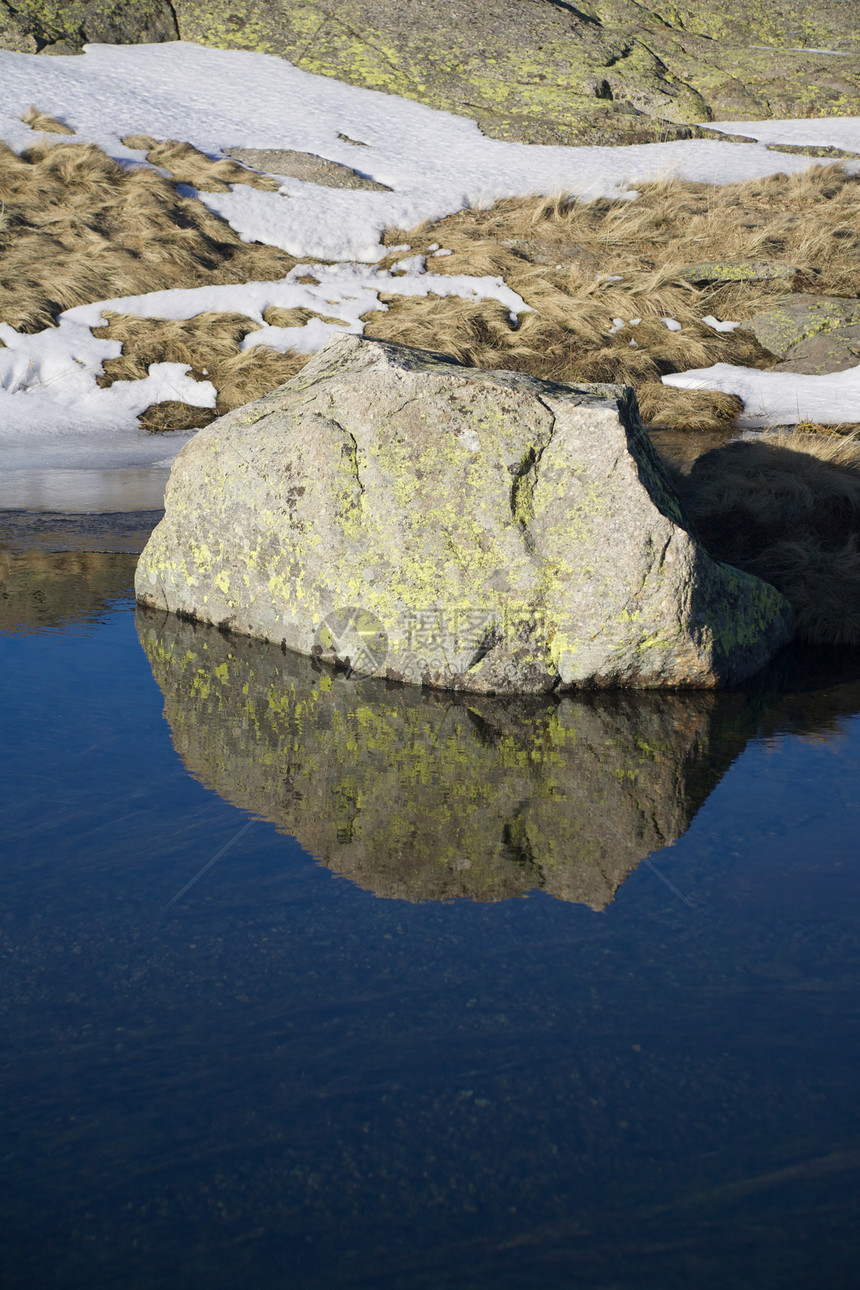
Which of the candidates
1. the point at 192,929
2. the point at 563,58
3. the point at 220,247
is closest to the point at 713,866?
the point at 192,929

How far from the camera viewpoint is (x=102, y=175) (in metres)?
14.4

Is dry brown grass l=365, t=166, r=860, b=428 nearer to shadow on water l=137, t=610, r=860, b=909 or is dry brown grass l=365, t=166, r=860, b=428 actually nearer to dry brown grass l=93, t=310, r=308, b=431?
dry brown grass l=93, t=310, r=308, b=431

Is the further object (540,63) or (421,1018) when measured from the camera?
(540,63)

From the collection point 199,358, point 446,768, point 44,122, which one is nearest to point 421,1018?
point 446,768

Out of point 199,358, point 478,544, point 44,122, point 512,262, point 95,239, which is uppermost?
point 44,122

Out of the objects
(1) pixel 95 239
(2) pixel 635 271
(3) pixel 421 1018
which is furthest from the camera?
(2) pixel 635 271

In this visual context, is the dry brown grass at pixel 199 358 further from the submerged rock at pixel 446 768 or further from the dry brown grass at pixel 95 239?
the submerged rock at pixel 446 768

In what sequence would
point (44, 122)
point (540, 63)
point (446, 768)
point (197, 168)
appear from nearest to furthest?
1. point (446, 768)
2. point (197, 168)
3. point (44, 122)
4. point (540, 63)

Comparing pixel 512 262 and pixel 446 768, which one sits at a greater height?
pixel 512 262

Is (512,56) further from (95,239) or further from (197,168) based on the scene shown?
(95,239)

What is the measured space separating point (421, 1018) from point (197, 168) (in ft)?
53.4

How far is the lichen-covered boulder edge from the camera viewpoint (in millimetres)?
4020

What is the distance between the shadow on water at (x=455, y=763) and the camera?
2.67 meters

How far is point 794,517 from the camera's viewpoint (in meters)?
5.80
